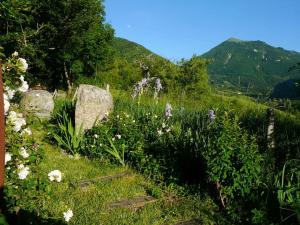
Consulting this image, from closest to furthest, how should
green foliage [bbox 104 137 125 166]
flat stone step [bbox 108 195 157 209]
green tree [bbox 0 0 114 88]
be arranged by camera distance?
flat stone step [bbox 108 195 157 209] < green foliage [bbox 104 137 125 166] < green tree [bbox 0 0 114 88]

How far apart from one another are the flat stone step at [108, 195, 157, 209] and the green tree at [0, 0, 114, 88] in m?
29.0

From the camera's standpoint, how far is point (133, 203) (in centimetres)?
700

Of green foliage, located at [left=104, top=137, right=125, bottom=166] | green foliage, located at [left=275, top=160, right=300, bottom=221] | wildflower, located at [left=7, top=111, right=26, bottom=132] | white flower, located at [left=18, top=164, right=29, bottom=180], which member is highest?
wildflower, located at [left=7, top=111, right=26, bottom=132]

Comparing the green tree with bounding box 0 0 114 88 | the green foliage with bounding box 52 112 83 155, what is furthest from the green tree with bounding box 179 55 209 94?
the green foliage with bounding box 52 112 83 155

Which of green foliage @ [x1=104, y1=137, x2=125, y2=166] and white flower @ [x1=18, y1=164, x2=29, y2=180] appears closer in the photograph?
white flower @ [x1=18, y1=164, x2=29, y2=180]

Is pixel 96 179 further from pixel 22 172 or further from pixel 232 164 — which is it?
pixel 22 172

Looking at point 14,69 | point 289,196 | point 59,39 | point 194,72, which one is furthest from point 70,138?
point 194,72

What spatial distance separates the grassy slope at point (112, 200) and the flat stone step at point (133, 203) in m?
0.12

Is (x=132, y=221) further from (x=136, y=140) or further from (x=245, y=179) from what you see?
(x=136, y=140)

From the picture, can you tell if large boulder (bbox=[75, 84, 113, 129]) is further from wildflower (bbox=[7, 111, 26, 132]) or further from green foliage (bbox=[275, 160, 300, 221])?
wildflower (bbox=[7, 111, 26, 132])

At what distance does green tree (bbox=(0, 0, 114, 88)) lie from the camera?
36.2 metres

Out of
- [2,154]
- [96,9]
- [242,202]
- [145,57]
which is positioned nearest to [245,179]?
[242,202]

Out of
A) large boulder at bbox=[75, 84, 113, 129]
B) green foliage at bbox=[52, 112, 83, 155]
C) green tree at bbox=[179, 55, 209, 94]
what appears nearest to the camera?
green foliage at bbox=[52, 112, 83, 155]

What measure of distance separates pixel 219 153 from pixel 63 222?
2.66 metres
